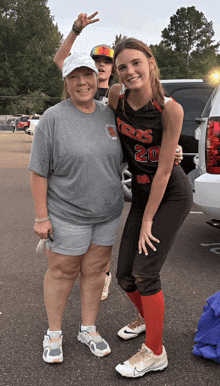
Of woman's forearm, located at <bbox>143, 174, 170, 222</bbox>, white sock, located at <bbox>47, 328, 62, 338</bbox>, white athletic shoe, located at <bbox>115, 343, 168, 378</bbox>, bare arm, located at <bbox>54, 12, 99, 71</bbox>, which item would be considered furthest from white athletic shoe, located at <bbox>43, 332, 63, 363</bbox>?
bare arm, located at <bbox>54, 12, 99, 71</bbox>

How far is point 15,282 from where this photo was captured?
12.4 feet

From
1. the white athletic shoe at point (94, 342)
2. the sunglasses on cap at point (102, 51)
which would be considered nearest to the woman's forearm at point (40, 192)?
the white athletic shoe at point (94, 342)

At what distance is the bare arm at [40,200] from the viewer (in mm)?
2469

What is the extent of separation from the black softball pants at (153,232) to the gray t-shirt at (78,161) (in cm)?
17

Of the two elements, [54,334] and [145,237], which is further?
[54,334]

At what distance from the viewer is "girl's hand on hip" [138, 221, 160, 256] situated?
240cm

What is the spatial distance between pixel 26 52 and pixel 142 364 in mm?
63569

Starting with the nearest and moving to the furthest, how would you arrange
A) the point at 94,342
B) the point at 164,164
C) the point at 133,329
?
the point at 164,164
the point at 94,342
the point at 133,329

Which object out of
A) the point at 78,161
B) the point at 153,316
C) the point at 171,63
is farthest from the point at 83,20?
the point at 171,63

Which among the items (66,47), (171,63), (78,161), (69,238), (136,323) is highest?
(171,63)

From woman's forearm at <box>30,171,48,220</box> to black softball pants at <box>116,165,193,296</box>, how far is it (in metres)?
0.54

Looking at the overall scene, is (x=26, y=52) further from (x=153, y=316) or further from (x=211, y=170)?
(x=153, y=316)

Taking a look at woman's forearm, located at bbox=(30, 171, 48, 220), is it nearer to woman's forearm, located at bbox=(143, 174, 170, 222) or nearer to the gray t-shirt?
the gray t-shirt

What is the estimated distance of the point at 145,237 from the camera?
2.43 m
